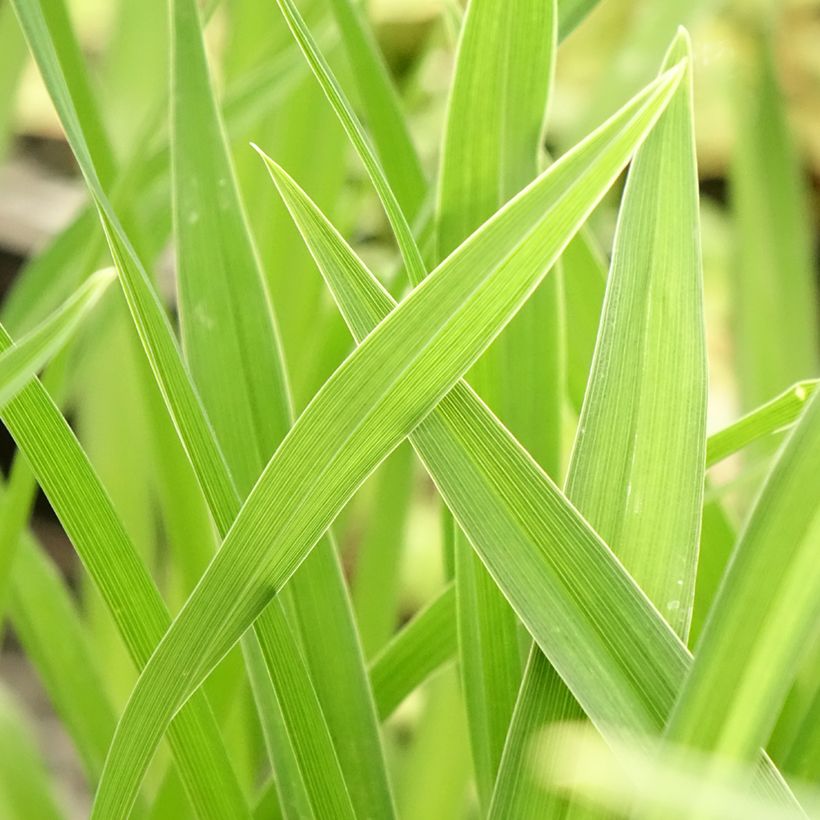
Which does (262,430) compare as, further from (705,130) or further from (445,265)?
(705,130)

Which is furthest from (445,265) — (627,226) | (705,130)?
(705,130)

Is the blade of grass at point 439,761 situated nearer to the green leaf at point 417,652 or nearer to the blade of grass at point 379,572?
the blade of grass at point 379,572

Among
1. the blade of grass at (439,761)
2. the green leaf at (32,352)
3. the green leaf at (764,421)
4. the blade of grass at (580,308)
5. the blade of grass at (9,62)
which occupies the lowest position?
the green leaf at (32,352)

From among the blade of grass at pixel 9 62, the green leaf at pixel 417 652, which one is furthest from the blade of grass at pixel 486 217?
the blade of grass at pixel 9 62

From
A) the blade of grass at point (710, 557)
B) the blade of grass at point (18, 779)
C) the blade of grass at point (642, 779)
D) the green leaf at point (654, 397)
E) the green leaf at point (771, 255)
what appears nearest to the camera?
the blade of grass at point (642, 779)

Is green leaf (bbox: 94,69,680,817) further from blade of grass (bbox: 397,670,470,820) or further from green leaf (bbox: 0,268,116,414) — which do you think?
blade of grass (bbox: 397,670,470,820)

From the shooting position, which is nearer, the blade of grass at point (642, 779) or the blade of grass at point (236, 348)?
the blade of grass at point (642, 779)

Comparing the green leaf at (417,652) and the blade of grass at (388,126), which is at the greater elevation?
the blade of grass at (388,126)
